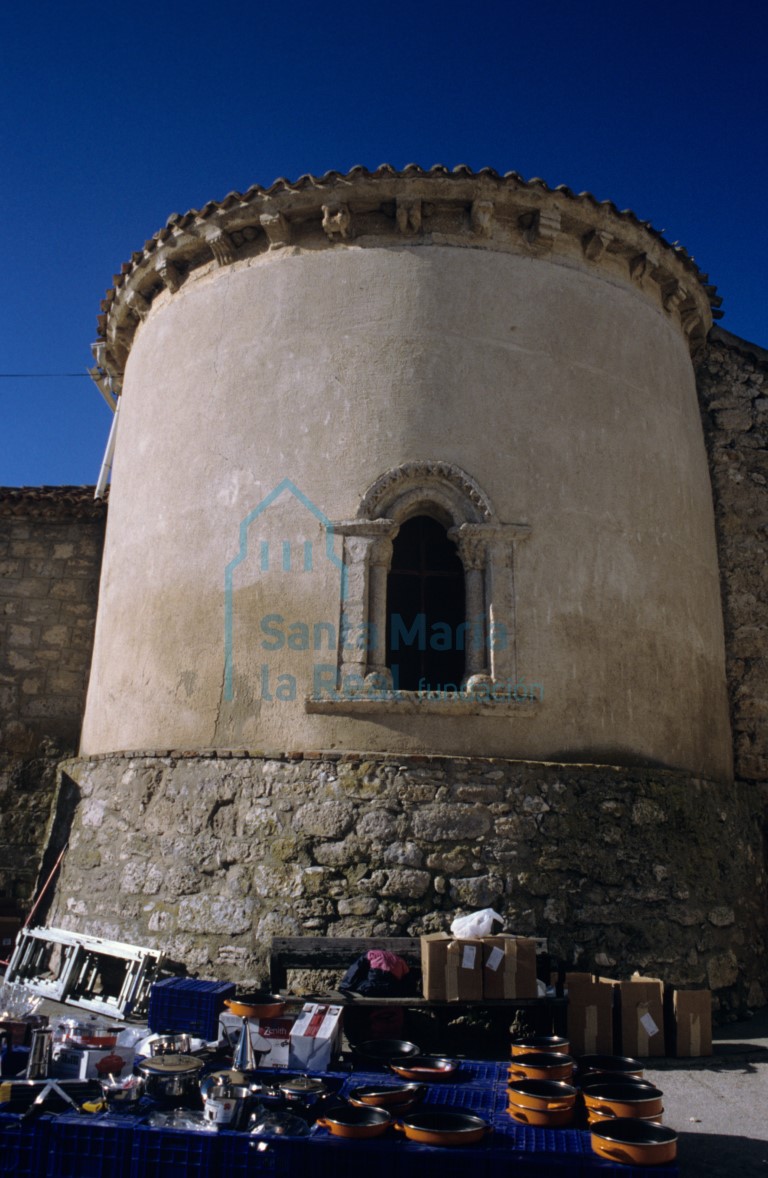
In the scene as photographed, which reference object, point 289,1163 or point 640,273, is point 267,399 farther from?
point 289,1163

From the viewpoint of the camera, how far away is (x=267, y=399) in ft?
28.7

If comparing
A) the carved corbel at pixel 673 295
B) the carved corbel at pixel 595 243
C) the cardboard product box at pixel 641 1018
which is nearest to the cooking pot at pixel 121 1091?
the cardboard product box at pixel 641 1018

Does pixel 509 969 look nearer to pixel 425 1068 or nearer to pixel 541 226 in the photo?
pixel 425 1068

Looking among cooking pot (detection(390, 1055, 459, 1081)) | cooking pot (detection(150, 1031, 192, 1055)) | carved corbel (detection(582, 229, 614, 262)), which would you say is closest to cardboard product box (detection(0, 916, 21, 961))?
cooking pot (detection(150, 1031, 192, 1055))

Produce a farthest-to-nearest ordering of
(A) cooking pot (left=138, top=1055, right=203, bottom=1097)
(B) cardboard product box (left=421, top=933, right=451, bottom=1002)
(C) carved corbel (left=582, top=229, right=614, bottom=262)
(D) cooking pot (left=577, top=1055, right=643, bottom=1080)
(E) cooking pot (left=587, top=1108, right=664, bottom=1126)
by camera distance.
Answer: (C) carved corbel (left=582, top=229, right=614, bottom=262) < (B) cardboard product box (left=421, top=933, right=451, bottom=1002) < (D) cooking pot (left=577, top=1055, right=643, bottom=1080) < (A) cooking pot (left=138, top=1055, right=203, bottom=1097) < (E) cooking pot (left=587, top=1108, right=664, bottom=1126)

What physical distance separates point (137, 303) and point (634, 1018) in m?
8.43

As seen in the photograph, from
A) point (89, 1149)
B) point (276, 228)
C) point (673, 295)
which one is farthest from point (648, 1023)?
point (276, 228)

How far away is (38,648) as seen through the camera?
1067cm

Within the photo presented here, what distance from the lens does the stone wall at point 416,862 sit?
721 centimetres

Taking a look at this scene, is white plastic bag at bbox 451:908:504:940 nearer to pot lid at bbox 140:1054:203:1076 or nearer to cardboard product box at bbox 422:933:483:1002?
cardboard product box at bbox 422:933:483:1002

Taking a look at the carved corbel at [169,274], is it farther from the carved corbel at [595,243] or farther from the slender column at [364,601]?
the carved corbel at [595,243]

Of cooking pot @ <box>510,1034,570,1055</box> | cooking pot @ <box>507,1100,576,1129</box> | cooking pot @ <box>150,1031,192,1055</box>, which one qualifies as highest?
cooking pot @ <box>510,1034,570,1055</box>

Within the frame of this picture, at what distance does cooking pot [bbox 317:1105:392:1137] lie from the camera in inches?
158

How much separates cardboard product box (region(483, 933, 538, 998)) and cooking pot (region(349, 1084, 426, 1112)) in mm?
1992
